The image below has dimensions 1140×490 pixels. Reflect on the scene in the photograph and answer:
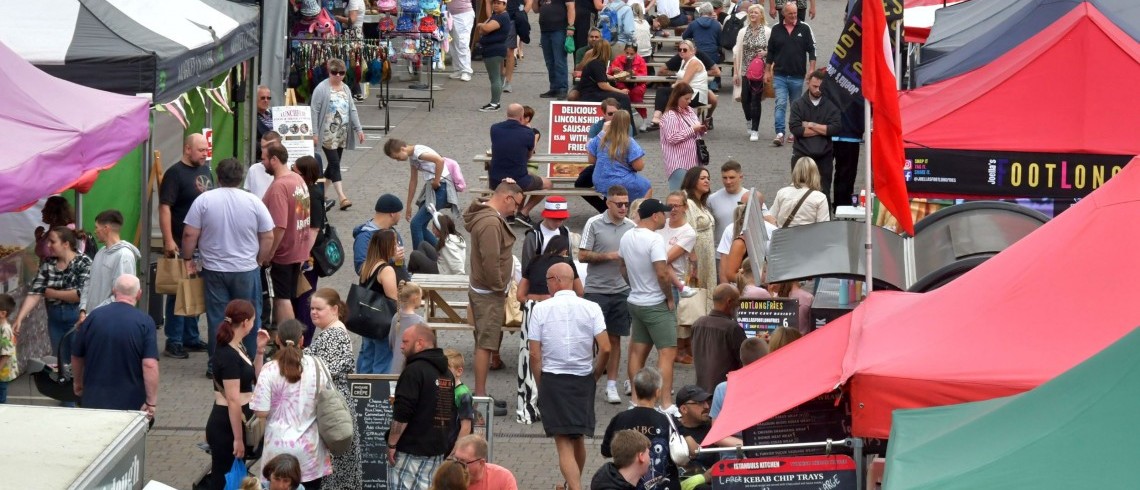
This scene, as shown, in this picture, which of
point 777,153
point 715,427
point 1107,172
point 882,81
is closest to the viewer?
point 715,427

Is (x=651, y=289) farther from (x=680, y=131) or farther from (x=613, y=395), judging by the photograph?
(x=680, y=131)

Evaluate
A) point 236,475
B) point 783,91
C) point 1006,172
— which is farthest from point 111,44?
point 783,91

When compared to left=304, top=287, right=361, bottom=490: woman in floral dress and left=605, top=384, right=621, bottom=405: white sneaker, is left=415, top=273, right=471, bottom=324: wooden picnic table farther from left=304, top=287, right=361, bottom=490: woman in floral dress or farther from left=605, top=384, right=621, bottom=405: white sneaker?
left=304, top=287, right=361, bottom=490: woman in floral dress

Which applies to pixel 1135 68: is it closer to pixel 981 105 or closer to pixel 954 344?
pixel 981 105

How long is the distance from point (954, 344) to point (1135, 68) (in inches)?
232

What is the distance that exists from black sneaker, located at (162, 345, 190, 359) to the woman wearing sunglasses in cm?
479

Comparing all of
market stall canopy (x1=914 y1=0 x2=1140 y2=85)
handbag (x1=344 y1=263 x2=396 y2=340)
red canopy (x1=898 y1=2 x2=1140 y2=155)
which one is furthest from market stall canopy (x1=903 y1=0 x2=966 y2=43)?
handbag (x1=344 y1=263 x2=396 y2=340)

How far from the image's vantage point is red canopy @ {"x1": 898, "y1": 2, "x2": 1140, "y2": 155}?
11914 millimetres

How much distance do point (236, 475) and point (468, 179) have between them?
10.1 metres

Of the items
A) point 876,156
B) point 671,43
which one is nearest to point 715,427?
point 876,156

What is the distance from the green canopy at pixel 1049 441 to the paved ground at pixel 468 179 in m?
4.83

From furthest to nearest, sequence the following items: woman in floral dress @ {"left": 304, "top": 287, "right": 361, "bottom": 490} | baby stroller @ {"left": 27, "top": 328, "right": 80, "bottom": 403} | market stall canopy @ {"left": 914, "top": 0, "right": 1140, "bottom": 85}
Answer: market stall canopy @ {"left": 914, "top": 0, "right": 1140, "bottom": 85}
baby stroller @ {"left": 27, "top": 328, "right": 80, "bottom": 403}
woman in floral dress @ {"left": 304, "top": 287, "right": 361, "bottom": 490}

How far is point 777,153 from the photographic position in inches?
835

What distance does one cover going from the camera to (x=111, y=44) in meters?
12.5
